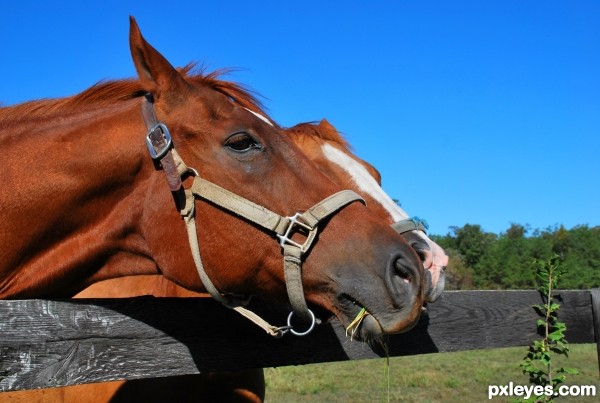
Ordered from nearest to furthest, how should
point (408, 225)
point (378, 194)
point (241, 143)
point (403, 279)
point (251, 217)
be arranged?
point (403, 279) → point (251, 217) → point (241, 143) → point (408, 225) → point (378, 194)

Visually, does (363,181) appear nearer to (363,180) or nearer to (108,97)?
(363,180)

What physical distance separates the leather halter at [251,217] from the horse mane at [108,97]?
17.8 inches

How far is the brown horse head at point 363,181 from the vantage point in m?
3.65

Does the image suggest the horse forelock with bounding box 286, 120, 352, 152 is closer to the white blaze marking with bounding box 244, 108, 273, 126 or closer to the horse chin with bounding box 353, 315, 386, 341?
the white blaze marking with bounding box 244, 108, 273, 126

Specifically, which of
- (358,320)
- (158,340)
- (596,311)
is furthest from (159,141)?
(596,311)

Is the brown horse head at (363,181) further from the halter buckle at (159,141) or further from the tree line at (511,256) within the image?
the tree line at (511,256)

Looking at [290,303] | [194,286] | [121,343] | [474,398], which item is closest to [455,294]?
[290,303]

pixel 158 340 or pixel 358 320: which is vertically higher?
pixel 358 320

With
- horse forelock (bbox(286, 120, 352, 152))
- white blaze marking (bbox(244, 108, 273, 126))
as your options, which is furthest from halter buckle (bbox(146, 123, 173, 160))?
horse forelock (bbox(286, 120, 352, 152))

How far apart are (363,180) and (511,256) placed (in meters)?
39.7

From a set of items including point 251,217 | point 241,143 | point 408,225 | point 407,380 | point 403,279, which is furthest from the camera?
point 407,380

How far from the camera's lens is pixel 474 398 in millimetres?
9070

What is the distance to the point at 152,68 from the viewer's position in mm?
2777

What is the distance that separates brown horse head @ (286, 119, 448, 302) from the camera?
3652 mm
